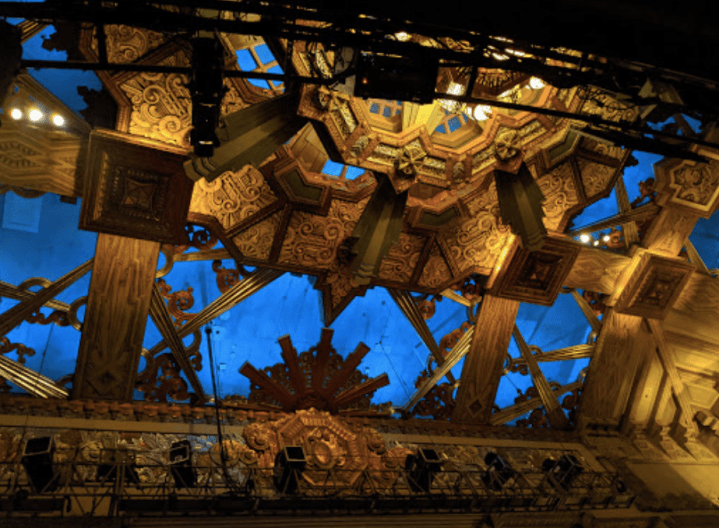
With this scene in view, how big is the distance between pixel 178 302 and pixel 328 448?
195cm

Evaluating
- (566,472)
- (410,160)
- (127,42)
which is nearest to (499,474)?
(566,472)

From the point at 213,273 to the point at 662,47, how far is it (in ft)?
14.8

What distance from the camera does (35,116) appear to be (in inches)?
226

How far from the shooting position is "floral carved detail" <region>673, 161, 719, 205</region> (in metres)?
7.53

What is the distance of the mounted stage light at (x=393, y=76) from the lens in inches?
161

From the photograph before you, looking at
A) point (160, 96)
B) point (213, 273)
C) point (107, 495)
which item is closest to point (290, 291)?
point (213, 273)

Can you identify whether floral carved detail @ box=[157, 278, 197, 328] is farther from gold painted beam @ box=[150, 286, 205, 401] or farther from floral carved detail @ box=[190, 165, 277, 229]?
floral carved detail @ box=[190, 165, 277, 229]

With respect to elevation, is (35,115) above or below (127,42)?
below

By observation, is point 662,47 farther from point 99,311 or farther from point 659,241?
point 99,311

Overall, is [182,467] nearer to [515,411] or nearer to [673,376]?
[515,411]

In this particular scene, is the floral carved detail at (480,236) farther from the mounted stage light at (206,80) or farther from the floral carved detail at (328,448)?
the mounted stage light at (206,80)

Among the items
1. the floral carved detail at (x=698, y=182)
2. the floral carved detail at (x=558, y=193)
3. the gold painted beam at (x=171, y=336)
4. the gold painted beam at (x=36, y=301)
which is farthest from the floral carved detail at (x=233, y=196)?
the floral carved detail at (x=698, y=182)

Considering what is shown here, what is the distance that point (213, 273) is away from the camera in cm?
706

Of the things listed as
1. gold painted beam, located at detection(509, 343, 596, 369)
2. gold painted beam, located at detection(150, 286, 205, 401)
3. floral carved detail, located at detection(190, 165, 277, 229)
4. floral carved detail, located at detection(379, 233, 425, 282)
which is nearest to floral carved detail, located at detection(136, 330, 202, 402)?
gold painted beam, located at detection(150, 286, 205, 401)
